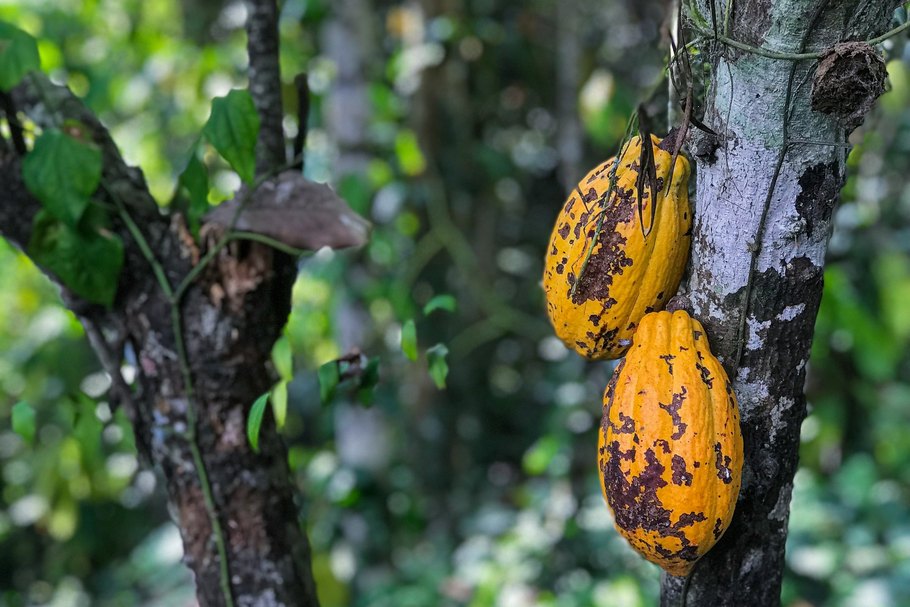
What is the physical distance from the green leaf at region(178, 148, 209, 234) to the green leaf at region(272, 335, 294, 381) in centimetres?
16

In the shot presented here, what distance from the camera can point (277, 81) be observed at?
987mm

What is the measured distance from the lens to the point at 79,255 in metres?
0.86

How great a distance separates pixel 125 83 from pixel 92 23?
1.47 feet

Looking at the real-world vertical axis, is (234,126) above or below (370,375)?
above

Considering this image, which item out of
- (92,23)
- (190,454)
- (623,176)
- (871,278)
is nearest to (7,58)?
(190,454)

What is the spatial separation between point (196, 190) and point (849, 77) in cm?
67

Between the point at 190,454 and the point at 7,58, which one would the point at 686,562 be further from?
the point at 7,58

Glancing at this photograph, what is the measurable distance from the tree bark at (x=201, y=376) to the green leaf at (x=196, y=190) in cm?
3

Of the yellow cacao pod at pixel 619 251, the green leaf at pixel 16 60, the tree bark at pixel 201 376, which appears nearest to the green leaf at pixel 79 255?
the tree bark at pixel 201 376

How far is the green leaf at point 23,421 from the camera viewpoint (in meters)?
0.94

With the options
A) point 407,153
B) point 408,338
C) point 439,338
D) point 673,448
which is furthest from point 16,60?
point 439,338

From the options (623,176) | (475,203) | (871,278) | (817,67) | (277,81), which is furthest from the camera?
(475,203)

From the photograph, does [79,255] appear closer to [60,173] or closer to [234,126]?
[60,173]

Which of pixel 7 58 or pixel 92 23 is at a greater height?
pixel 92 23
